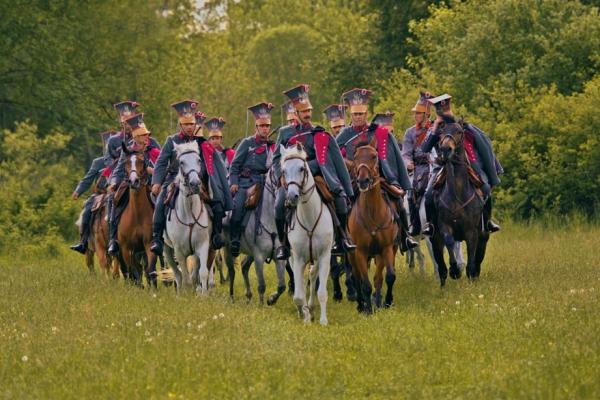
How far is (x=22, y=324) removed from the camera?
15664 millimetres

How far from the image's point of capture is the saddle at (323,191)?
58.9 feet

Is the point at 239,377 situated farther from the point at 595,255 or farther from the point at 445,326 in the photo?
the point at 595,255

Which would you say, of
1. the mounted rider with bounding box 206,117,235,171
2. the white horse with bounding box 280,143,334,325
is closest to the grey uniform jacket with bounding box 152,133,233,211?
the white horse with bounding box 280,143,334,325

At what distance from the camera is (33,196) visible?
1492 inches

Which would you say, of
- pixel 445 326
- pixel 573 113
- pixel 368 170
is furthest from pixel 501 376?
pixel 573 113

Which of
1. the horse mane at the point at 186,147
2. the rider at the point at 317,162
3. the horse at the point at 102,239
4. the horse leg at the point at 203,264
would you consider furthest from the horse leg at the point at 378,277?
the horse at the point at 102,239

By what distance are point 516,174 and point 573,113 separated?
2.01m

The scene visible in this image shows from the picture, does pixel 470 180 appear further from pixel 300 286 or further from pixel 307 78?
pixel 307 78

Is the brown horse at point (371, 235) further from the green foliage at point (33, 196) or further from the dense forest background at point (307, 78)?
the green foliage at point (33, 196)

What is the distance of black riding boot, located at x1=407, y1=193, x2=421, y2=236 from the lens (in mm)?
22141

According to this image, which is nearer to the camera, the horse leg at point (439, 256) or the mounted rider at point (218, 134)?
the horse leg at point (439, 256)

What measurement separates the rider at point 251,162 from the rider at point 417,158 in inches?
95.1

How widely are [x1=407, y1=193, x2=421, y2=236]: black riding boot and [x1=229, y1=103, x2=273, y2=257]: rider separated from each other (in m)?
2.58

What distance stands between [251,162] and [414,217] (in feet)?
9.56
